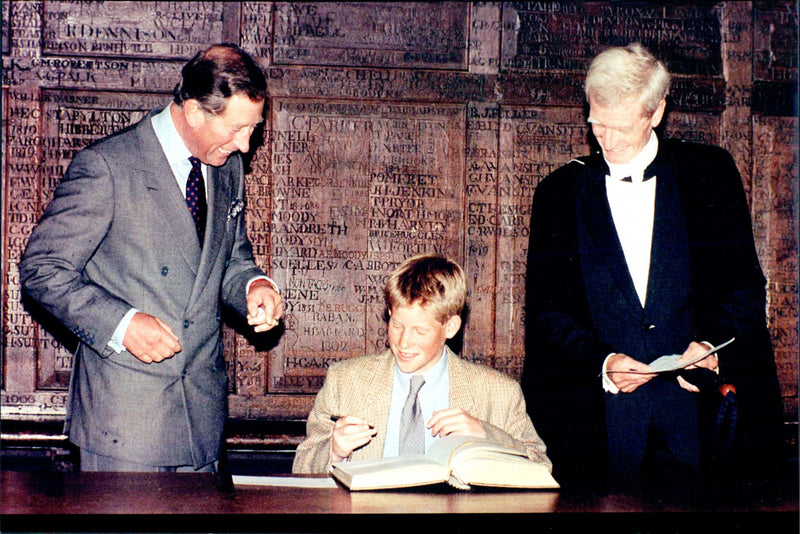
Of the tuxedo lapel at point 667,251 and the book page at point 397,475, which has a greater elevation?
the tuxedo lapel at point 667,251

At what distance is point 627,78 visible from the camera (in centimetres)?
334

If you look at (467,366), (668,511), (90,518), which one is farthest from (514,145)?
(90,518)

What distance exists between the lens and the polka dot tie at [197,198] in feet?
11.5

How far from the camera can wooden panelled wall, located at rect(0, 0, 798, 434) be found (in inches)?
202

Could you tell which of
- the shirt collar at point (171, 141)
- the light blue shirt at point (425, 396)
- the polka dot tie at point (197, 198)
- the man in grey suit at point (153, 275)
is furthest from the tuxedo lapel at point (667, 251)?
the shirt collar at point (171, 141)

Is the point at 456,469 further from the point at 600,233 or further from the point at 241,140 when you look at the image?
the point at 241,140

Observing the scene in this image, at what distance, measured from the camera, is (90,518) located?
219 cm

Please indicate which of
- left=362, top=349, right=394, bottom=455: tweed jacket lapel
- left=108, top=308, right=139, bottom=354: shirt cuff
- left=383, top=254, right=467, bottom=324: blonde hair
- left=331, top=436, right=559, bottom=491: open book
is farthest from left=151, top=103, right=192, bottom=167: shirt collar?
left=331, top=436, right=559, bottom=491: open book

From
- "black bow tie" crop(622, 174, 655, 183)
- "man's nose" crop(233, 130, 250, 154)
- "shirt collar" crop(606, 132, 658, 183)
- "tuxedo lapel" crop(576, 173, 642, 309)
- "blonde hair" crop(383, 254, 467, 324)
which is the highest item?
"man's nose" crop(233, 130, 250, 154)

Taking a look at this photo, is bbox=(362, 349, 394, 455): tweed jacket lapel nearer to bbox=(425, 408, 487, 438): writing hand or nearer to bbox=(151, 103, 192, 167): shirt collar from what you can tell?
bbox=(425, 408, 487, 438): writing hand

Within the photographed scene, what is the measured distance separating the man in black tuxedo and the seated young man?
0.96ft

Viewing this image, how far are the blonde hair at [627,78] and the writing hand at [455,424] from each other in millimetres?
1348

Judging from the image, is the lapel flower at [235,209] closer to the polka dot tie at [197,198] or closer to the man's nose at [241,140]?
the polka dot tie at [197,198]

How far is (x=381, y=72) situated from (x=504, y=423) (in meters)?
2.64
